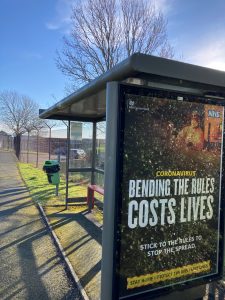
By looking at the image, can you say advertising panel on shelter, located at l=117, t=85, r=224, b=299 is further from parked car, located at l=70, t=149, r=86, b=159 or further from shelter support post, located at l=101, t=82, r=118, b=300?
parked car, located at l=70, t=149, r=86, b=159

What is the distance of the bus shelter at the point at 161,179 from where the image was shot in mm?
3008

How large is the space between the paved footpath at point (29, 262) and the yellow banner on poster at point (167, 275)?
3.09 feet

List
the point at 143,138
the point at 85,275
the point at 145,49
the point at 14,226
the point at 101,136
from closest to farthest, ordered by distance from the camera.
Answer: the point at 143,138, the point at 85,275, the point at 14,226, the point at 101,136, the point at 145,49

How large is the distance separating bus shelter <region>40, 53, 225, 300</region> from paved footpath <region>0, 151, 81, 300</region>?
110 cm

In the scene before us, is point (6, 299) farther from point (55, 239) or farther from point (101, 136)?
point (101, 136)

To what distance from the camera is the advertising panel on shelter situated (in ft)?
10.1

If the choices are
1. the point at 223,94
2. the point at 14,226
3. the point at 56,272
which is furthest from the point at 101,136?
the point at 223,94

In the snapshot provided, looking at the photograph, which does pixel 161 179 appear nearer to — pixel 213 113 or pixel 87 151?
pixel 213 113

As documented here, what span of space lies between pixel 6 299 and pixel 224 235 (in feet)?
8.33

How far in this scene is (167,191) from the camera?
326cm

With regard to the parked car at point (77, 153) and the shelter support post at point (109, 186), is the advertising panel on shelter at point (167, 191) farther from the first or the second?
the parked car at point (77, 153)

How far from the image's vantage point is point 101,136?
8305mm

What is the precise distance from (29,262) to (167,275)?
2.29 meters

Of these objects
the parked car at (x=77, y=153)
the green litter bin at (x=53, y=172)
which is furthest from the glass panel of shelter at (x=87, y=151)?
the green litter bin at (x=53, y=172)
